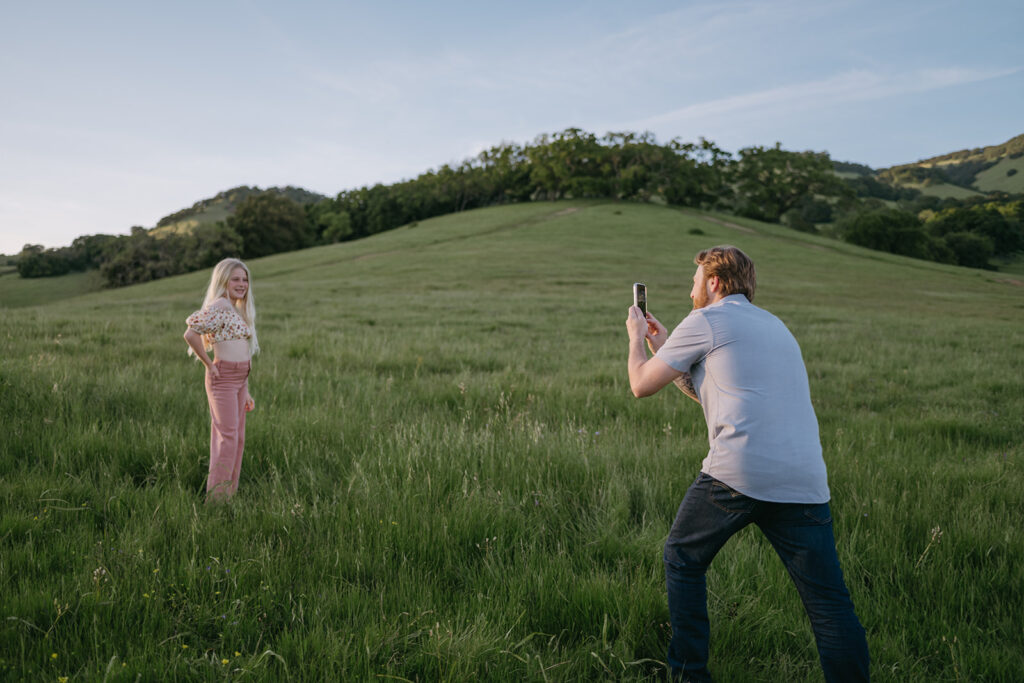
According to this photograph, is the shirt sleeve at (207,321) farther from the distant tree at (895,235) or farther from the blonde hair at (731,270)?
the distant tree at (895,235)

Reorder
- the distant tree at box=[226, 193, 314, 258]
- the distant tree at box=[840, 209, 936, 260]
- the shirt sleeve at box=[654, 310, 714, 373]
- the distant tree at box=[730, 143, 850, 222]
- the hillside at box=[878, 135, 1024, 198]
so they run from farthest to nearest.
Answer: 1. the hillside at box=[878, 135, 1024, 198]
2. the distant tree at box=[730, 143, 850, 222]
3. the distant tree at box=[226, 193, 314, 258]
4. the distant tree at box=[840, 209, 936, 260]
5. the shirt sleeve at box=[654, 310, 714, 373]

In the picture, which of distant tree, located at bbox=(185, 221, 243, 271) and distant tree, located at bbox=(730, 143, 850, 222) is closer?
distant tree, located at bbox=(185, 221, 243, 271)

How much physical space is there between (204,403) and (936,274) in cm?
5462

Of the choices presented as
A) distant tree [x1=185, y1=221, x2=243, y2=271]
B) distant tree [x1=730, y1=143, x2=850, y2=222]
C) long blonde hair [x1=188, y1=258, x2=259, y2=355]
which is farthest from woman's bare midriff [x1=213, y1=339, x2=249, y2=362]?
distant tree [x1=730, y1=143, x2=850, y2=222]

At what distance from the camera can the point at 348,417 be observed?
18.3ft

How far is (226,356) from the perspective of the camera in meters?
4.50

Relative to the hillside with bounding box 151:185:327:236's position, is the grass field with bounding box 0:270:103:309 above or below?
below

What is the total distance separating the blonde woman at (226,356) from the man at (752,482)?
10.8 ft

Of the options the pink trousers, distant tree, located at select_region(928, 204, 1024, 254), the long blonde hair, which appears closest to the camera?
the pink trousers

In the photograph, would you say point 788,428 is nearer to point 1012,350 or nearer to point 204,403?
point 204,403

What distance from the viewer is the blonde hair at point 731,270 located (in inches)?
97.0

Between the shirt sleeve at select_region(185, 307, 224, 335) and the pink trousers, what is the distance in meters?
0.28

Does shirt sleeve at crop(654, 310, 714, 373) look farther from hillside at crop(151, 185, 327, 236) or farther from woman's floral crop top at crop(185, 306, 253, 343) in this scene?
hillside at crop(151, 185, 327, 236)

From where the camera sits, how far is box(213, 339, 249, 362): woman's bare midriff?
4498 mm
